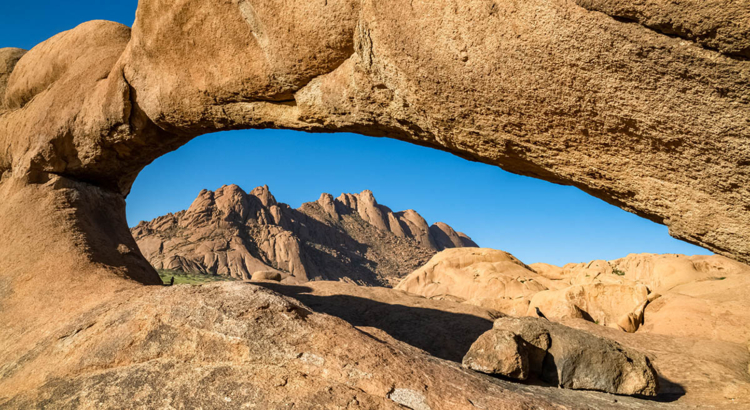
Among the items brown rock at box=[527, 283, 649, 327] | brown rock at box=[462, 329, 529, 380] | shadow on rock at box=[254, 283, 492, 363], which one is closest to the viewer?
brown rock at box=[462, 329, 529, 380]

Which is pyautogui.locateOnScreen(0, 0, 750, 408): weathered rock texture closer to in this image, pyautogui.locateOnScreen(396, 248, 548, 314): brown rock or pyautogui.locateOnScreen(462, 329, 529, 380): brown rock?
pyautogui.locateOnScreen(462, 329, 529, 380): brown rock

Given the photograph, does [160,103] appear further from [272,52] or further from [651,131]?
[651,131]

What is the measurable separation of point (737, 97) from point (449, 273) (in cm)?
1700

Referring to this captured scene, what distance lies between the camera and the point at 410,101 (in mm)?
4289

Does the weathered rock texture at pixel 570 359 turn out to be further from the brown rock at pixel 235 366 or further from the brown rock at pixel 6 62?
the brown rock at pixel 6 62

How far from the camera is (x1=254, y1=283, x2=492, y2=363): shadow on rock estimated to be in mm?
7348

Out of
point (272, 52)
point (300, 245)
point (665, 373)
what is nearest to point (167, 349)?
point (272, 52)

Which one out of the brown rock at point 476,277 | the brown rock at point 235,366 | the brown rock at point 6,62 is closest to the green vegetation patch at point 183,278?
the brown rock at point 476,277

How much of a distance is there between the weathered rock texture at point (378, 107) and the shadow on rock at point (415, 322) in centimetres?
372

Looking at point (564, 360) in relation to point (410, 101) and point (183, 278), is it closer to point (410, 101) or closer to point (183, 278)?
point (410, 101)

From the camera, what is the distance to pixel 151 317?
410 centimetres

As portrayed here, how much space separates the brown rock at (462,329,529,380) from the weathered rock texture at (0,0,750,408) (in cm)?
129

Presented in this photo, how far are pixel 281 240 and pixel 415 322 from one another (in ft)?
154

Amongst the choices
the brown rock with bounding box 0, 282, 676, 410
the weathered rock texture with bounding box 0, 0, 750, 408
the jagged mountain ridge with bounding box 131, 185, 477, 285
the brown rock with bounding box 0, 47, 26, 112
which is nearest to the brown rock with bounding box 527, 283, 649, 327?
the brown rock with bounding box 0, 282, 676, 410
